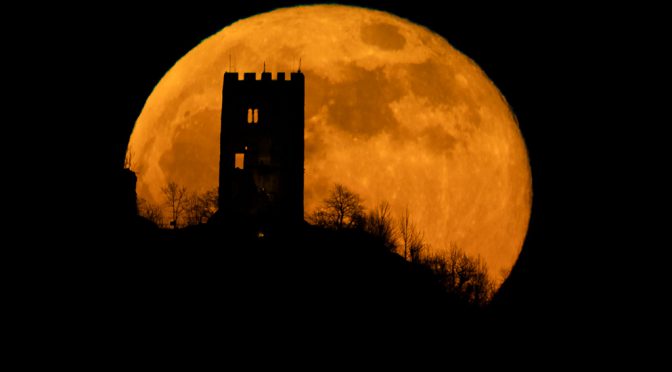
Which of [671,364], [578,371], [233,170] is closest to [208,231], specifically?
[233,170]

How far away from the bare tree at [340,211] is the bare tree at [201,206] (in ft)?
23.9

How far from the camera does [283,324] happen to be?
3020cm

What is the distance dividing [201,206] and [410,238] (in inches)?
531

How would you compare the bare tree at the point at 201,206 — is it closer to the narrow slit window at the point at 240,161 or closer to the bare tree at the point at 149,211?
the bare tree at the point at 149,211

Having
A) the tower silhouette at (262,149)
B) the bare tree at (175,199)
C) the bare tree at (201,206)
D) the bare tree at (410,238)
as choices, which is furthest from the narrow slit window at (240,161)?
the bare tree at (410,238)

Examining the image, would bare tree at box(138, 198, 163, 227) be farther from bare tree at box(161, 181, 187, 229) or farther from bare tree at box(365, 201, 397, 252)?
bare tree at box(365, 201, 397, 252)

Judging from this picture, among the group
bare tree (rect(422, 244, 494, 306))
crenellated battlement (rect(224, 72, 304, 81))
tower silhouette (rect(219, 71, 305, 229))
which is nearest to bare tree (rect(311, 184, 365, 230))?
tower silhouette (rect(219, 71, 305, 229))

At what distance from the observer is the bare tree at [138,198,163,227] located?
141 feet

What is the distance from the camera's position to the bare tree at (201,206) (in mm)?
41625

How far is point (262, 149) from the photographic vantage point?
1515 inches

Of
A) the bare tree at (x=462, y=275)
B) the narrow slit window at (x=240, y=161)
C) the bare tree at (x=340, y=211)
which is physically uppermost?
the narrow slit window at (x=240, y=161)

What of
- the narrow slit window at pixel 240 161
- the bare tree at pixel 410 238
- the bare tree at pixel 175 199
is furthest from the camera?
the bare tree at pixel 175 199

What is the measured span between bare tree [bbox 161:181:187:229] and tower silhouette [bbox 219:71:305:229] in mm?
4641

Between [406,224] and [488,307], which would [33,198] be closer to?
[406,224]
